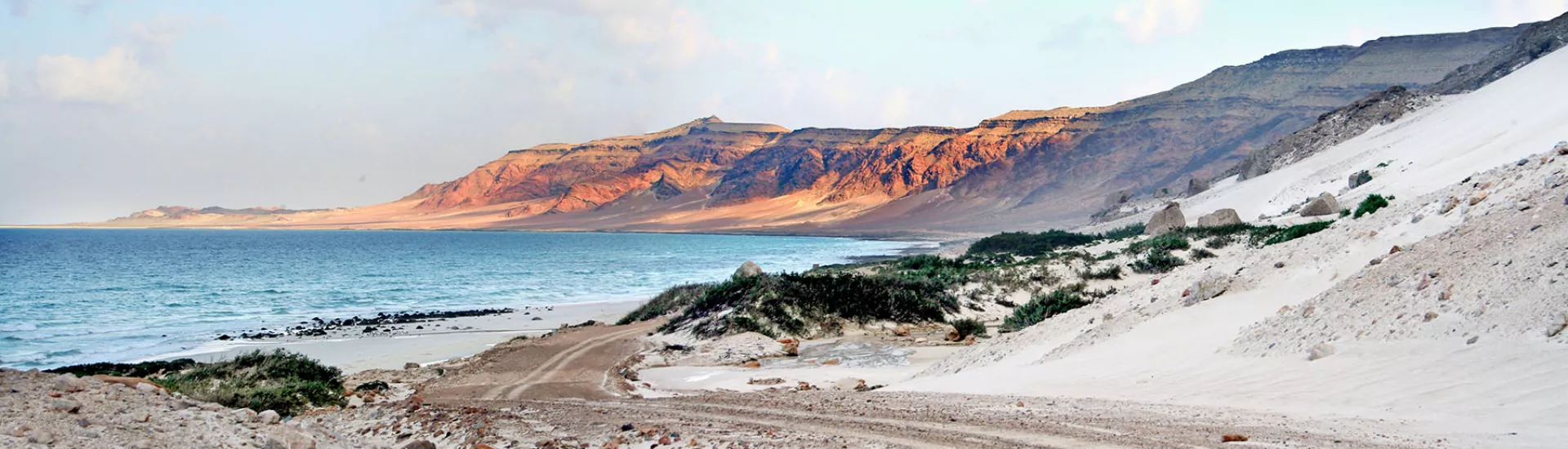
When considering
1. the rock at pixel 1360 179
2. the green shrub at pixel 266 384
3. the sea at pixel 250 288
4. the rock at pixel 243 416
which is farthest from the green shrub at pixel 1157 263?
the sea at pixel 250 288

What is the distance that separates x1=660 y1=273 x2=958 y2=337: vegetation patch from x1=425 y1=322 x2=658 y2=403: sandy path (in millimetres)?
1754

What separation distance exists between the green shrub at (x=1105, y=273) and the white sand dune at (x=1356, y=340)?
9062mm

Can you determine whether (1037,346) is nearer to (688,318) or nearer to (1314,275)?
(1314,275)

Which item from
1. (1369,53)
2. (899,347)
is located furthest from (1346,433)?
(1369,53)

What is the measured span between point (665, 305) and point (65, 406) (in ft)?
65.9

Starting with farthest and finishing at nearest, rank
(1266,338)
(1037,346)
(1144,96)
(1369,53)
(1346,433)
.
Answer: (1144,96)
(1369,53)
(1037,346)
(1266,338)
(1346,433)

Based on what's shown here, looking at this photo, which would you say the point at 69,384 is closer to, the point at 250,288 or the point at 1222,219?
the point at 1222,219

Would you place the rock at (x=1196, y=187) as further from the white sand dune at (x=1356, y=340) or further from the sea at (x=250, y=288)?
the white sand dune at (x=1356, y=340)

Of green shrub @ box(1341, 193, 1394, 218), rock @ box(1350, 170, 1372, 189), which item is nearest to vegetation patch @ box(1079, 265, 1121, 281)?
green shrub @ box(1341, 193, 1394, 218)

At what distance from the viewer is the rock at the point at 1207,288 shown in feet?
35.9

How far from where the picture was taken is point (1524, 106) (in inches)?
1231

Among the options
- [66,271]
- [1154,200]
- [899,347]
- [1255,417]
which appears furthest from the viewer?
[1154,200]

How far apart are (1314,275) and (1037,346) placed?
11.0 feet

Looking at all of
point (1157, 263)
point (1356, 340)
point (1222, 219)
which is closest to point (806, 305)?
point (1157, 263)
